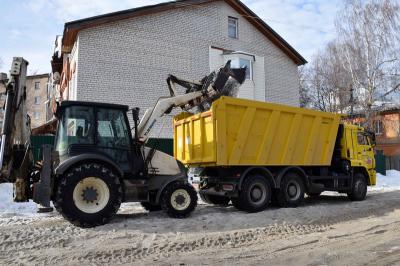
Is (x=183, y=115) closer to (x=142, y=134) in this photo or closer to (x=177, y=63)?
(x=142, y=134)

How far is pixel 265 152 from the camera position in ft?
36.9

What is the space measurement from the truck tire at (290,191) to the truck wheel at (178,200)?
9.49 ft

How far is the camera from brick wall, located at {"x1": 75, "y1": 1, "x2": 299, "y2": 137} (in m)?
18.1

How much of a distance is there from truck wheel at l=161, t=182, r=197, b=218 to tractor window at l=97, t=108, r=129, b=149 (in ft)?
4.50

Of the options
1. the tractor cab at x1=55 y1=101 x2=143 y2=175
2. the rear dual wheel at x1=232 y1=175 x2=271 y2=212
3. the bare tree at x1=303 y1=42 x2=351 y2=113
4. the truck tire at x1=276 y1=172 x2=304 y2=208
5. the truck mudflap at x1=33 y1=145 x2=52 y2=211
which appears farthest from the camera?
the bare tree at x1=303 y1=42 x2=351 y2=113

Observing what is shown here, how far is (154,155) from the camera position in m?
9.99

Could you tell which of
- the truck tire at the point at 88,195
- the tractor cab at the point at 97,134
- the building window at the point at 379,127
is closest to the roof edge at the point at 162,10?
the tractor cab at the point at 97,134

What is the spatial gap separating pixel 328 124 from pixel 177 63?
961 centimetres

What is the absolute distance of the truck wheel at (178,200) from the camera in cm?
953

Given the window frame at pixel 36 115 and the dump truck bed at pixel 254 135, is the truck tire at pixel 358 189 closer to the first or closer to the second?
the dump truck bed at pixel 254 135

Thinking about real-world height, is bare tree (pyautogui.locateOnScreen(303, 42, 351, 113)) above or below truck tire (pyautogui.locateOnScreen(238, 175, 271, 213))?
above

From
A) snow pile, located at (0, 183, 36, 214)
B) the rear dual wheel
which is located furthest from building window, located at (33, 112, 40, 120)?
the rear dual wheel

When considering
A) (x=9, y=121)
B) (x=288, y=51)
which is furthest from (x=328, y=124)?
(x=288, y=51)

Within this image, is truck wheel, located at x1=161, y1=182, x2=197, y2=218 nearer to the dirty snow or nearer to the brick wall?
the dirty snow
